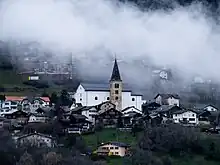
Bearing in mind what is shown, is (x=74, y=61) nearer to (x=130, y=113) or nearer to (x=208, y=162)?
(x=130, y=113)

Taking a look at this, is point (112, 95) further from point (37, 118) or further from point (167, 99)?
point (37, 118)

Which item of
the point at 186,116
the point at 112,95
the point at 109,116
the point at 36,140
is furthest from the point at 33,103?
the point at 36,140

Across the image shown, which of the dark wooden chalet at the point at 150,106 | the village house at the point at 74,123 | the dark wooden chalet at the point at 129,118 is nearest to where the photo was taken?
the village house at the point at 74,123

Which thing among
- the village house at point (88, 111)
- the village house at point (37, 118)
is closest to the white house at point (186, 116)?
the village house at point (88, 111)

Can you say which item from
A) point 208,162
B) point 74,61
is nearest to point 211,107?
point 208,162

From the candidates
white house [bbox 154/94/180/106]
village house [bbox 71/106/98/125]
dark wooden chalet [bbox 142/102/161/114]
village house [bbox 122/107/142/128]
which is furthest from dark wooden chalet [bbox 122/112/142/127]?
white house [bbox 154/94/180/106]

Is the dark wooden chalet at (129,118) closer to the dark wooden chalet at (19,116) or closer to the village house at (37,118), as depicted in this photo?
the village house at (37,118)

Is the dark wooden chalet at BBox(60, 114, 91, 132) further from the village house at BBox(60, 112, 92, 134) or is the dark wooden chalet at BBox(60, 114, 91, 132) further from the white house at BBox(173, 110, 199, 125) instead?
the white house at BBox(173, 110, 199, 125)

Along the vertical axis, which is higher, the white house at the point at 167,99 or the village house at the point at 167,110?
the white house at the point at 167,99
